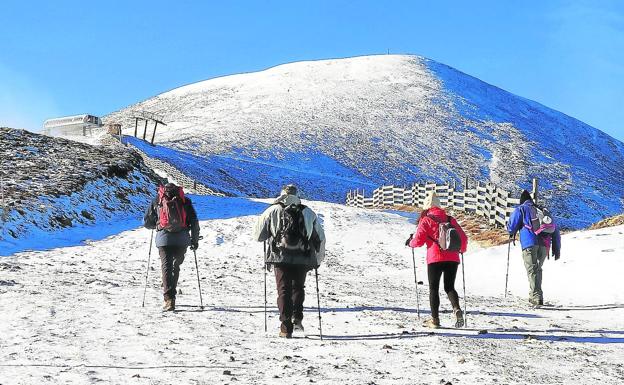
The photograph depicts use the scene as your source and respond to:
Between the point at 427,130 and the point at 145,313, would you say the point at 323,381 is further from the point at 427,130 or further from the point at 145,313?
the point at 427,130

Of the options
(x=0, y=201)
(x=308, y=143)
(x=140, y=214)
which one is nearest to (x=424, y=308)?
(x=0, y=201)

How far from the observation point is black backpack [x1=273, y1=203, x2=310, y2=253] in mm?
7992

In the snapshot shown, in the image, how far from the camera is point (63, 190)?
22172mm

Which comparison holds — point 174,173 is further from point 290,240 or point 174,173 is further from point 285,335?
point 285,335

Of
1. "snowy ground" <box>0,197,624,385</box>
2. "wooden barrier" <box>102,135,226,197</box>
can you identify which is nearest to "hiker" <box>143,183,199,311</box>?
"snowy ground" <box>0,197,624,385</box>

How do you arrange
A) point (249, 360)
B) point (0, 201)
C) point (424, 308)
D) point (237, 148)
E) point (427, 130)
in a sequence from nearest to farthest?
point (249, 360)
point (424, 308)
point (0, 201)
point (237, 148)
point (427, 130)

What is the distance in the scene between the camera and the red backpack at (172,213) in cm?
991

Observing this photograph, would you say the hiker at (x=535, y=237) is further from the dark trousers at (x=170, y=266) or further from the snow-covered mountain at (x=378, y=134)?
the snow-covered mountain at (x=378, y=134)

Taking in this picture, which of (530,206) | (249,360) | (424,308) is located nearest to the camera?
(249,360)

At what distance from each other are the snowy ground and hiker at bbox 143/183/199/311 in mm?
634

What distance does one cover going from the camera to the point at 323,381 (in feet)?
18.8

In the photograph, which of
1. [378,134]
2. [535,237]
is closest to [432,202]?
[535,237]

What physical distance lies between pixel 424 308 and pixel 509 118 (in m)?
113

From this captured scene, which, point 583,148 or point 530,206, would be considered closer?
point 530,206
